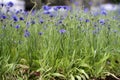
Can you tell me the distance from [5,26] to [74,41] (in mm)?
796

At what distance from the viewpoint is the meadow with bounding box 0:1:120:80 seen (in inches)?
124

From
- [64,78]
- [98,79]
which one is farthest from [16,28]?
[98,79]

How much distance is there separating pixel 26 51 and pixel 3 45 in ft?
1.01

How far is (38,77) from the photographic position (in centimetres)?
313

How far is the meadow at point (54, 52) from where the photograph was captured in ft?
10.3

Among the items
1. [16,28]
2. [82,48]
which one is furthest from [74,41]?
[16,28]

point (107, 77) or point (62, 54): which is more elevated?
point (62, 54)

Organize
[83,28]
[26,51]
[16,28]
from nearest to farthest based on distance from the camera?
[26,51]
[16,28]
[83,28]

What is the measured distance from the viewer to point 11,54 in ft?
10.6

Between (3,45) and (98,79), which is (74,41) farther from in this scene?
(3,45)

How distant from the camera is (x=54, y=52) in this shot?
3.27m

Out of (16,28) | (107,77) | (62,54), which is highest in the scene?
(16,28)

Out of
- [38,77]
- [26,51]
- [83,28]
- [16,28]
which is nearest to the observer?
[38,77]

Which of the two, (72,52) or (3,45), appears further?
(72,52)
